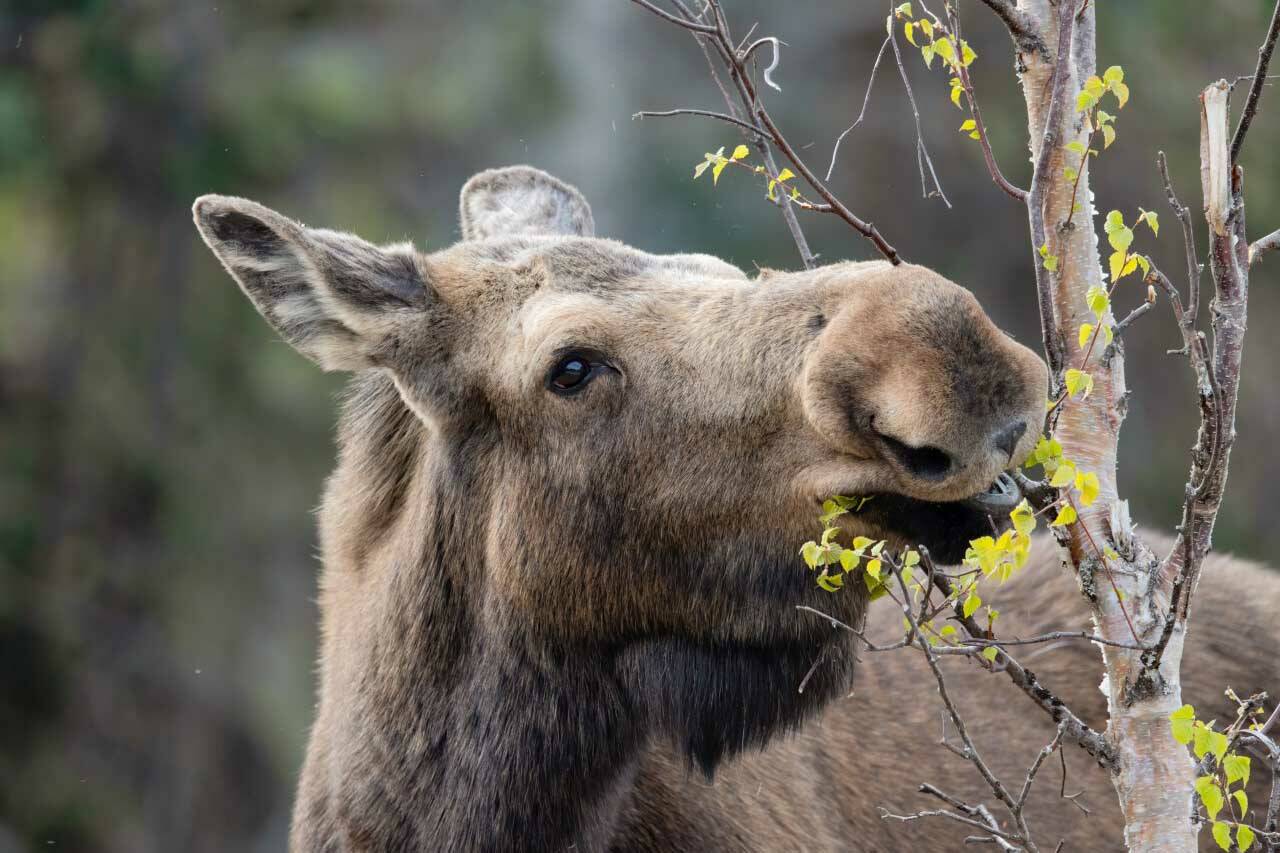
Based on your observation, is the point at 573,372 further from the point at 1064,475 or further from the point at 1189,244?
the point at 1189,244

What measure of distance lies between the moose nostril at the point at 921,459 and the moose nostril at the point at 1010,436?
0.10 meters

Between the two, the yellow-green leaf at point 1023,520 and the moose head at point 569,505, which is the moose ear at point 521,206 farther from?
the yellow-green leaf at point 1023,520

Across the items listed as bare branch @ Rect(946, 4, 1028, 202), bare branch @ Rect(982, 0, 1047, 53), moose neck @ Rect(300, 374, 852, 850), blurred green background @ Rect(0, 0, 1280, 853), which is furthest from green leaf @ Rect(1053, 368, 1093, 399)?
blurred green background @ Rect(0, 0, 1280, 853)

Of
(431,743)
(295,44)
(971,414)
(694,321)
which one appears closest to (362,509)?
(431,743)

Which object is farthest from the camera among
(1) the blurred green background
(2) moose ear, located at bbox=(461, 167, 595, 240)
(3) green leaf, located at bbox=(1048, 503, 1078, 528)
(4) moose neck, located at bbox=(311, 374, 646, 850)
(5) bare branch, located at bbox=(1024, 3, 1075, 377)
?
(1) the blurred green background

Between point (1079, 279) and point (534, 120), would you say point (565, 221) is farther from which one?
point (534, 120)

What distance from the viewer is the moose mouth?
10.6ft

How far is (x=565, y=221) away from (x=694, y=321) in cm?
151

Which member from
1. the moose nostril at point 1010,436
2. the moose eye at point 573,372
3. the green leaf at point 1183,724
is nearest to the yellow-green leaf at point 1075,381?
the moose nostril at point 1010,436

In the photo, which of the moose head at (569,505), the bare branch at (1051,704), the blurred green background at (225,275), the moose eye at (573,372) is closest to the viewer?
the bare branch at (1051,704)

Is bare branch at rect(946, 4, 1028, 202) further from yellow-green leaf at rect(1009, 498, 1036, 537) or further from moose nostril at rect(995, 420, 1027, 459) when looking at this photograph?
yellow-green leaf at rect(1009, 498, 1036, 537)

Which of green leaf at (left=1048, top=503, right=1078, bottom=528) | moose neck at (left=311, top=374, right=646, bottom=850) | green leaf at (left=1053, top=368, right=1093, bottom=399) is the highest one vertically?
green leaf at (left=1053, top=368, right=1093, bottom=399)

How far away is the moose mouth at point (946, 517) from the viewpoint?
3.22m

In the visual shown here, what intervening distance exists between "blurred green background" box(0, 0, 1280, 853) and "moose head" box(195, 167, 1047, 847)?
8622 millimetres
